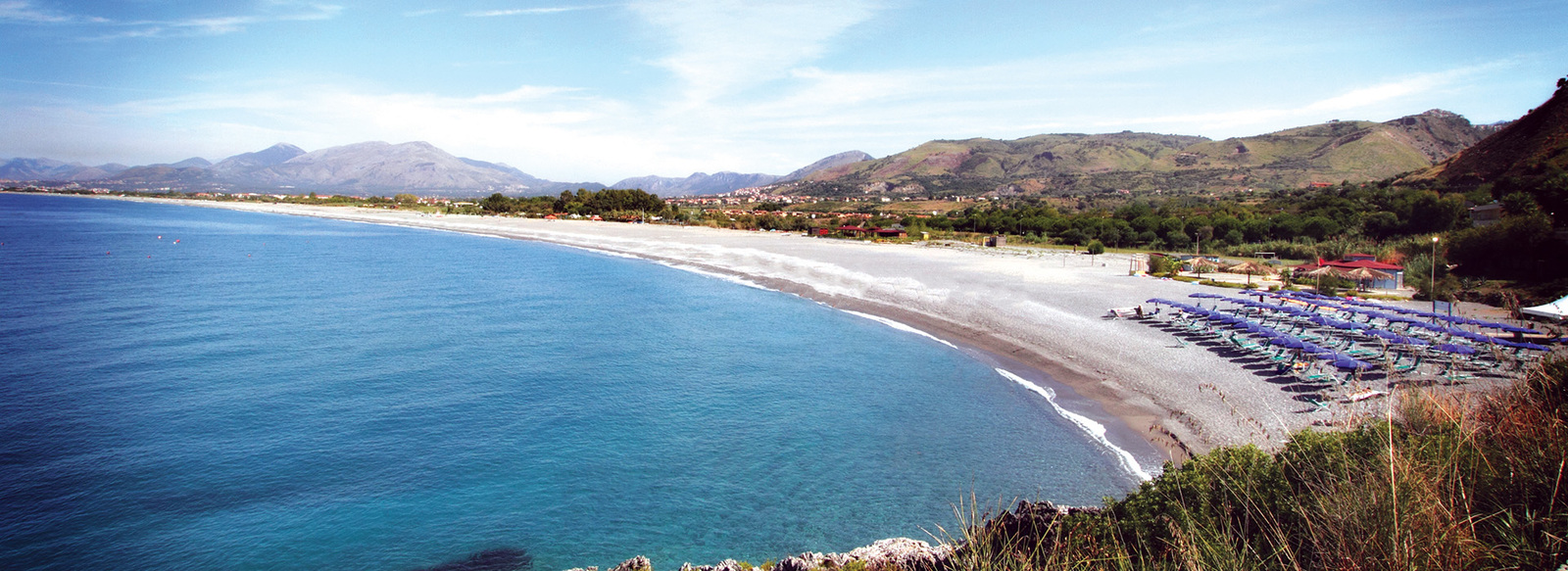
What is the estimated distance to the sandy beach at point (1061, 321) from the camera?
42.6 feet

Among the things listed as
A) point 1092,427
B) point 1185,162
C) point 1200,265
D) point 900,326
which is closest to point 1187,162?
point 1185,162

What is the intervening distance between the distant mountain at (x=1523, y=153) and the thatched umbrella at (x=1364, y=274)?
985cm

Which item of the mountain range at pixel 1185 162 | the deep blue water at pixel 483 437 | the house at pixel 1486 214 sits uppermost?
the mountain range at pixel 1185 162

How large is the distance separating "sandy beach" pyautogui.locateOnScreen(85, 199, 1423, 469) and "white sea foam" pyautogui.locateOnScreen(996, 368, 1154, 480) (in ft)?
0.62

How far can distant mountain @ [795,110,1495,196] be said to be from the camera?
95994 millimetres

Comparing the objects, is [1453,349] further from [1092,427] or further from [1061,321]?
[1061,321]

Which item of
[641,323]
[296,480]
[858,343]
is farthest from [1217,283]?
[296,480]

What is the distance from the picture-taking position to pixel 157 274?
3453 cm

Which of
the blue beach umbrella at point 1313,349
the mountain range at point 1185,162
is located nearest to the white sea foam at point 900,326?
the blue beach umbrella at point 1313,349

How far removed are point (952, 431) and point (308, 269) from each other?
39665mm

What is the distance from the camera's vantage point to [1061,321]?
22.5 metres

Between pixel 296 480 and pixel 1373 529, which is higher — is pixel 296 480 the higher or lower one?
the lower one

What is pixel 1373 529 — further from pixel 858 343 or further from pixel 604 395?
pixel 858 343

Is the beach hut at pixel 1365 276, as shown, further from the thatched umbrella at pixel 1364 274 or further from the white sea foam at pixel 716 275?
the white sea foam at pixel 716 275
